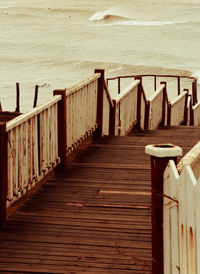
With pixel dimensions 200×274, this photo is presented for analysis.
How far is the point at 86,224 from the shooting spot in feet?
22.0

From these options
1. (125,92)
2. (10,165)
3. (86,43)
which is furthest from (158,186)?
(86,43)

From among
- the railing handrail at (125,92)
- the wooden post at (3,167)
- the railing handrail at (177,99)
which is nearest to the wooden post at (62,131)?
the wooden post at (3,167)

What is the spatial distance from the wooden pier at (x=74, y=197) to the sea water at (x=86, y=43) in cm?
3710

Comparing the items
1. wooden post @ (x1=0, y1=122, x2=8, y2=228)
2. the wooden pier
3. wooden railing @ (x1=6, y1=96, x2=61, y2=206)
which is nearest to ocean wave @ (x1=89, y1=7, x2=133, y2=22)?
the wooden pier

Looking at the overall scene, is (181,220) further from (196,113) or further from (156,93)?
(196,113)

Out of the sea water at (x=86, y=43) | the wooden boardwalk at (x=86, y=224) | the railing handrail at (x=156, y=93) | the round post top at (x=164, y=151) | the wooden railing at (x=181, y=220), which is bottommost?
the wooden boardwalk at (x=86, y=224)

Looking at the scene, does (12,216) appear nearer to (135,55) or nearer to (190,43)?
(135,55)

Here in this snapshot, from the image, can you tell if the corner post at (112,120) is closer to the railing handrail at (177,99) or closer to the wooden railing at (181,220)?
the railing handrail at (177,99)

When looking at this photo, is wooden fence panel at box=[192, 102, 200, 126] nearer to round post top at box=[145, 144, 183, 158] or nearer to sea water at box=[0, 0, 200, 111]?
round post top at box=[145, 144, 183, 158]

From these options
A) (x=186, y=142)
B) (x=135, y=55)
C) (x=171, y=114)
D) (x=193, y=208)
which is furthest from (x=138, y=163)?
(x=135, y=55)

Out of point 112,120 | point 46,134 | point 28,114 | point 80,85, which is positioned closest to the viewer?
point 28,114

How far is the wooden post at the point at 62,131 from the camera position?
887cm

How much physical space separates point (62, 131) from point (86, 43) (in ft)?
322

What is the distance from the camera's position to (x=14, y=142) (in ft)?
22.2
